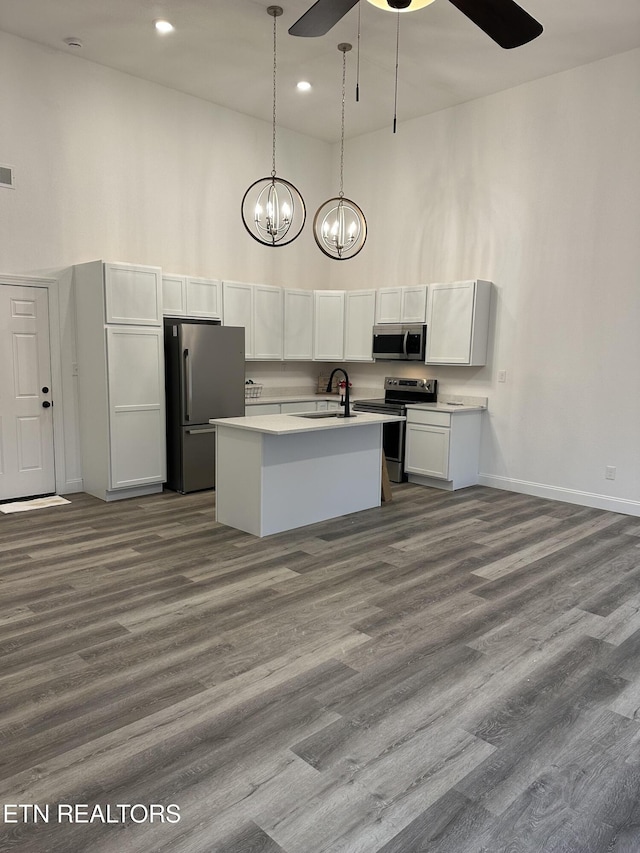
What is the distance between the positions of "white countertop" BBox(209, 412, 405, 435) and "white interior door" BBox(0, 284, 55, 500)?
6.07 feet

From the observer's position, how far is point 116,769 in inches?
81.0

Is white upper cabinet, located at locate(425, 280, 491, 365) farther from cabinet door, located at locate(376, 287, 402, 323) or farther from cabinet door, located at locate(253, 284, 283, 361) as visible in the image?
cabinet door, located at locate(253, 284, 283, 361)

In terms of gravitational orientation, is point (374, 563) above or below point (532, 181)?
below

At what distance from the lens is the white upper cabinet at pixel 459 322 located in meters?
6.05

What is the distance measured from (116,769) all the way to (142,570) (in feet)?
6.13

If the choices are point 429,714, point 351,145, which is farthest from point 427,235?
point 429,714

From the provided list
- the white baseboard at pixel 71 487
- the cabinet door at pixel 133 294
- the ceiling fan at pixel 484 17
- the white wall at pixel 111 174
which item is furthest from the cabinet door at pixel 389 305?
the white baseboard at pixel 71 487

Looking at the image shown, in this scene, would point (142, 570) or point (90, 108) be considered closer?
point (142, 570)

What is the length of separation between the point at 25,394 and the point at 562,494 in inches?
202

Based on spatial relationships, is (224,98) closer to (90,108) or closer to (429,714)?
(90,108)

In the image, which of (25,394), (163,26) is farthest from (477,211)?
(25,394)

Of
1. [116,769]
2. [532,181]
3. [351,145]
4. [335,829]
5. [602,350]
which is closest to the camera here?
[335,829]

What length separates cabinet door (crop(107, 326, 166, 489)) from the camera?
17.7 ft

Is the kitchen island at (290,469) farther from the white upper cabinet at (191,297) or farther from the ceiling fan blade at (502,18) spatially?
the ceiling fan blade at (502,18)
